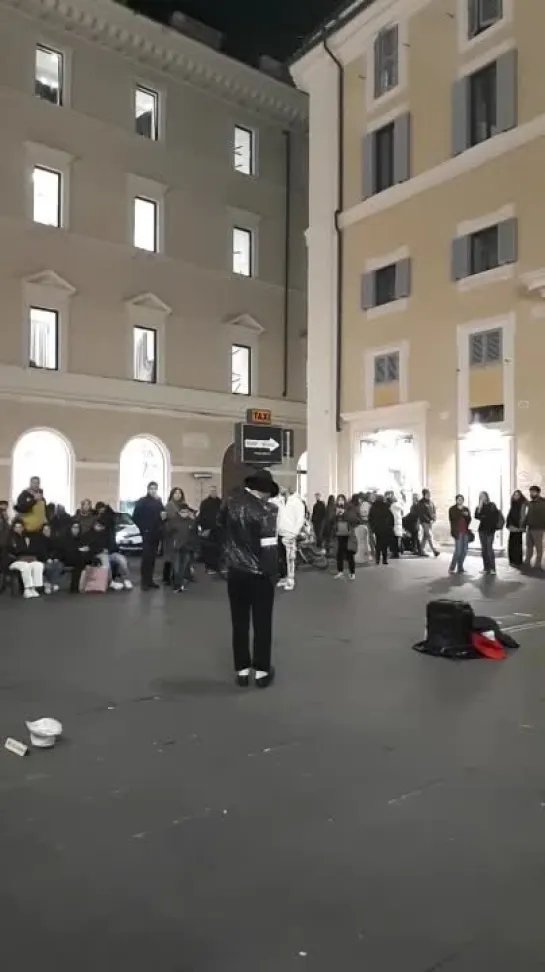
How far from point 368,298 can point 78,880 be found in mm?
25215

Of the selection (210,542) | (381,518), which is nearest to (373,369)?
(381,518)

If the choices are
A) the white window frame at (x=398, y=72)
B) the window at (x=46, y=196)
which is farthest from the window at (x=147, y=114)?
the white window frame at (x=398, y=72)

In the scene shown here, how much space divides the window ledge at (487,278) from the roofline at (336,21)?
9714mm

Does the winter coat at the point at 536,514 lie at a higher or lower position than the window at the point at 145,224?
lower

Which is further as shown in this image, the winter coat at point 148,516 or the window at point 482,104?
the window at point 482,104

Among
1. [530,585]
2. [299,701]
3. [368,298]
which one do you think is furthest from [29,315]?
[299,701]

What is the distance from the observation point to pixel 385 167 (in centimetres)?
2764

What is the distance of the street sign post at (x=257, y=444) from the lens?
19.7 m

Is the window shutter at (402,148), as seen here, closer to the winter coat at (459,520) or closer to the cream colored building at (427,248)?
the cream colored building at (427,248)

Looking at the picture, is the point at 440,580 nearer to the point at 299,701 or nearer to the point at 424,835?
the point at 299,701

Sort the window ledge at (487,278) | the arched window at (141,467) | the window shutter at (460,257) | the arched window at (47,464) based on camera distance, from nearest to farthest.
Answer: the window ledge at (487,278)
the window shutter at (460,257)
the arched window at (47,464)
the arched window at (141,467)

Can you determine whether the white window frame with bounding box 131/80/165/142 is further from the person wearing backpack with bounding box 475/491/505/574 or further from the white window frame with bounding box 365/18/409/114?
the person wearing backpack with bounding box 475/491/505/574

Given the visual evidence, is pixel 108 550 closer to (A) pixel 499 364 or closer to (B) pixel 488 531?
(B) pixel 488 531

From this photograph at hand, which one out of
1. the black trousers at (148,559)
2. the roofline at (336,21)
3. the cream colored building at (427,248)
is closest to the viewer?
the black trousers at (148,559)
